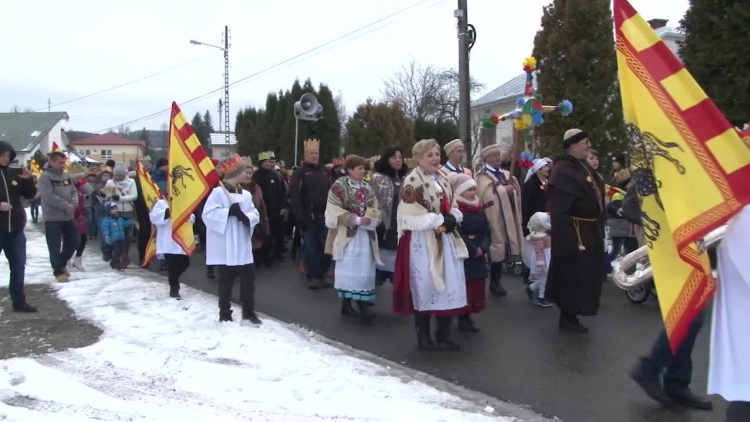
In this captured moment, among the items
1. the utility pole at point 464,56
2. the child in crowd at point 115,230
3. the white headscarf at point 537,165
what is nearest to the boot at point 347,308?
the white headscarf at point 537,165

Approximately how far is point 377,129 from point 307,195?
19.5 meters

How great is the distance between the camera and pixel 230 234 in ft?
23.1

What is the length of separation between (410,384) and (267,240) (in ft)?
22.6

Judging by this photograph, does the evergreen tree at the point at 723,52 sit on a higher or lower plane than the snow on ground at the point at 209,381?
higher

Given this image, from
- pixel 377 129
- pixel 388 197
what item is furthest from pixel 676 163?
pixel 377 129

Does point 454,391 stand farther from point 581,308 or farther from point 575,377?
point 581,308

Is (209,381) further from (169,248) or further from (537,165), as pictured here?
(537,165)

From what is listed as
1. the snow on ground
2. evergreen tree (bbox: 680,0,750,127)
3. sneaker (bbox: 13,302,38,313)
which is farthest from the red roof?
the snow on ground

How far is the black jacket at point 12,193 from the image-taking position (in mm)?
7660

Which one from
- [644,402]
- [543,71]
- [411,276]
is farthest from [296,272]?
[543,71]

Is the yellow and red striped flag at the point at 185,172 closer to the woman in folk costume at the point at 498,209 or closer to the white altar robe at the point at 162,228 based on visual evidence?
the white altar robe at the point at 162,228

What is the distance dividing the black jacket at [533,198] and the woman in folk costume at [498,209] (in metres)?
0.45

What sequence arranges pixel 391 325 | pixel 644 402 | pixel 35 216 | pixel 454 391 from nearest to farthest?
1. pixel 644 402
2. pixel 454 391
3. pixel 391 325
4. pixel 35 216

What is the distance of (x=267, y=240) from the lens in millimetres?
11688
